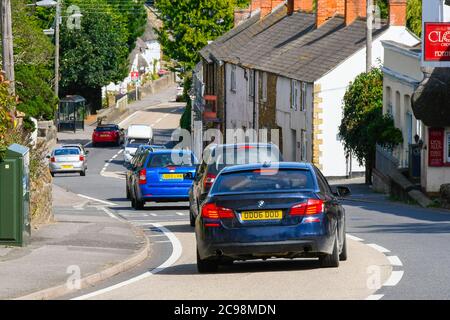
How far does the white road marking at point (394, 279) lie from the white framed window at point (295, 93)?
44.2 meters

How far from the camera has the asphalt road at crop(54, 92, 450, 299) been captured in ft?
49.5

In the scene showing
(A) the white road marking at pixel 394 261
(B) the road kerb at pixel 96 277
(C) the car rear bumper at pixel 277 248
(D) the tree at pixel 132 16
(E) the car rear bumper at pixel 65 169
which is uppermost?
(D) the tree at pixel 132 16

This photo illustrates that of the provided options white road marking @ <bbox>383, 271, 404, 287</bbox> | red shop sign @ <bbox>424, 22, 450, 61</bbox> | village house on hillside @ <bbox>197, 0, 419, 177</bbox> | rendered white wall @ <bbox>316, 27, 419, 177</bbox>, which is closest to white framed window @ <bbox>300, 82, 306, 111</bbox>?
village house on hillside @ <bbox>197, 0, 419, 177</bbox>

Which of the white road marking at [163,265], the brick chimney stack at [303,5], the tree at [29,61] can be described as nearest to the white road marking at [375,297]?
the white road marking at [163,265]

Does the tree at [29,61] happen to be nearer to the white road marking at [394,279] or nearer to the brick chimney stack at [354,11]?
the brick chimney stack at [354,11]

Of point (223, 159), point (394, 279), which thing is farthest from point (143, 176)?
point (394, 279)

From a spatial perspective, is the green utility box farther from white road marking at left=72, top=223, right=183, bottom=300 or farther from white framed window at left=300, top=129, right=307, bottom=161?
white framed window at left=300, top=129, right=307, bottom=161

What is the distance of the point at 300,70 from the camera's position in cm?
6056

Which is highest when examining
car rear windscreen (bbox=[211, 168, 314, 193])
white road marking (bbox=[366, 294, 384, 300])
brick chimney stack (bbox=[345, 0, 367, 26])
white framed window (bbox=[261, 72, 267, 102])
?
brick chimney stack (bbox=[345, 0, 367, 26])

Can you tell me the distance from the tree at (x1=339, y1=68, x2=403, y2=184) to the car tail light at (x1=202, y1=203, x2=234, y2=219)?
3313 cm

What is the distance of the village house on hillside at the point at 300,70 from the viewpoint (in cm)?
5816

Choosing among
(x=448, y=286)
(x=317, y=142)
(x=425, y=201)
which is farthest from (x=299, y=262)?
(x=317, y=142)
